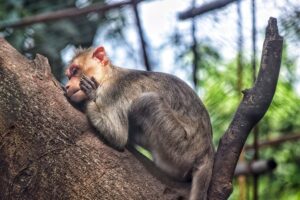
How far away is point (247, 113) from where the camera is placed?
4.18 m

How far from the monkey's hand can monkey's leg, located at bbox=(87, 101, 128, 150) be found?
6 cm

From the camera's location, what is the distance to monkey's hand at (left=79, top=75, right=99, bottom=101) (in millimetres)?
5020

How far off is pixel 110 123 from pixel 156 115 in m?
0.39

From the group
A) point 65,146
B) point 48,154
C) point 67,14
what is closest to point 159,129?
point 65,146

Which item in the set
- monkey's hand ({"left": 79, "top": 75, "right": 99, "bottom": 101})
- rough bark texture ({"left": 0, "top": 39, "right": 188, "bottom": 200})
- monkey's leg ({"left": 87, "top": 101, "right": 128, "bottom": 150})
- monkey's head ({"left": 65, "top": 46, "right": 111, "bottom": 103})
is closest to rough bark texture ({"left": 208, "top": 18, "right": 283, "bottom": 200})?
rough bark texture ({"left": 0, "top": 39, "right": 188, "bottom": 200})

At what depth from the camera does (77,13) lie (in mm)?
6203

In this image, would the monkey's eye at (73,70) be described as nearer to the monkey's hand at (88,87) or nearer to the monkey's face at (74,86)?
the monkey's face at (74,86)

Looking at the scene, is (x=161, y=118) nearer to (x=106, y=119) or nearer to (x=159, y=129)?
(x=159, y=129)

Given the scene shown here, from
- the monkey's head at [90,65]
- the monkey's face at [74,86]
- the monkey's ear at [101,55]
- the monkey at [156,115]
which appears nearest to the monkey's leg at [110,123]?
the monkey at [156,115]

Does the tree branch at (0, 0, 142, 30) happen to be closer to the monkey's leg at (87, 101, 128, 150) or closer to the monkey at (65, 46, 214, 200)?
the monkey at (65, 46, 214, 200)

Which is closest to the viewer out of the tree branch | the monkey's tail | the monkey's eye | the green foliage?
the monkey's tail

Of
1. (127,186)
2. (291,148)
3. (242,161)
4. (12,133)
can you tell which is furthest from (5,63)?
(291,148)

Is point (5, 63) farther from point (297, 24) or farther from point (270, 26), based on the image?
point (297, 24)

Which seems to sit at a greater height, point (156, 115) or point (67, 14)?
point (67, 14)
